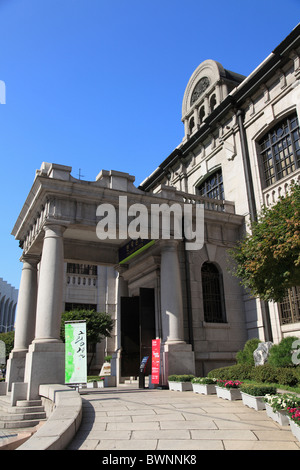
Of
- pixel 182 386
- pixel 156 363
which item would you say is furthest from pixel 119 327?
pixel 182 386

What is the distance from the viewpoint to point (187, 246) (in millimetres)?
19344

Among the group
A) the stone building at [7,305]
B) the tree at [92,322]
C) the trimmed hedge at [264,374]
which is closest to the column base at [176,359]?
the trimmed hedge at [264,374]

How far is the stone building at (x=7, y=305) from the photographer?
153m

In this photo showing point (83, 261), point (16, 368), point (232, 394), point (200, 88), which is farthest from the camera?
point (200, 88)

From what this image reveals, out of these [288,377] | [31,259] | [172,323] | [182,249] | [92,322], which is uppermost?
[182,249]

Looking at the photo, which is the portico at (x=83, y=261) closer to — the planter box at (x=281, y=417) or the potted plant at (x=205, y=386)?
the potted plant at (x=205, y=386)

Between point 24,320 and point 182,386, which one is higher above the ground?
point 24,320

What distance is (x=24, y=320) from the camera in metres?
19.1

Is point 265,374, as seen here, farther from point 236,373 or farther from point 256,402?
point 256,402

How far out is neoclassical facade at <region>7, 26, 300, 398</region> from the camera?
15609 mm

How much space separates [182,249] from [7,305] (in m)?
161

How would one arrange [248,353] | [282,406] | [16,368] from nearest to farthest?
[282,406] < [248,353] < [16,368]
